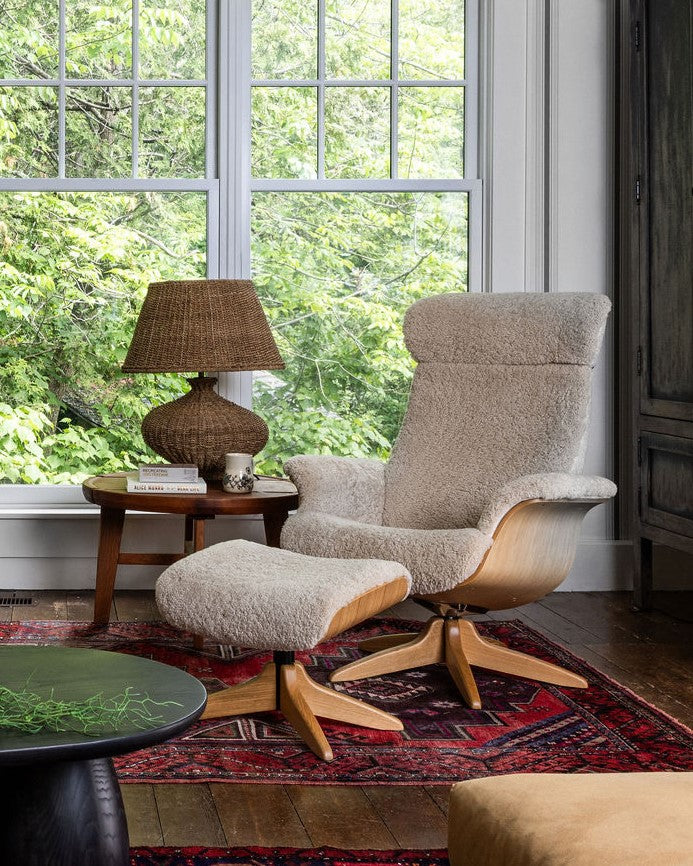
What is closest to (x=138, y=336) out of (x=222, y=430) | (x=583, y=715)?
(x=222, y=430)

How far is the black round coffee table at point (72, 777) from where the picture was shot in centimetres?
139

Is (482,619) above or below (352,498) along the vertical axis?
below

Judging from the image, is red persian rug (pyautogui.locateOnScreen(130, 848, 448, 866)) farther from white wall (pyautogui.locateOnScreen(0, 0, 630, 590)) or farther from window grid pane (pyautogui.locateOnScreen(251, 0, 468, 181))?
window grid pane (pyautogui.locateOnScreen(251, 0, 468, 181))

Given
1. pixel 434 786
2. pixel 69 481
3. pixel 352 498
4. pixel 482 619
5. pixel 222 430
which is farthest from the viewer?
pixel 69 481

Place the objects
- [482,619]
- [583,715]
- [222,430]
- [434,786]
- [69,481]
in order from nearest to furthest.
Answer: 1. [434,786]
2. [583,715]
3. [222,430]
4. [482,619]
5. [69,481]

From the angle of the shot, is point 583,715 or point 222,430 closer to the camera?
point 583,715

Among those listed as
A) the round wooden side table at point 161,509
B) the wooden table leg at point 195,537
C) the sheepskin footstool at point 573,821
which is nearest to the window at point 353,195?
the wooden table leg at point 195,537

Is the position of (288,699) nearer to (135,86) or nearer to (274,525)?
(274,525)

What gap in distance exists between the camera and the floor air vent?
153 inches

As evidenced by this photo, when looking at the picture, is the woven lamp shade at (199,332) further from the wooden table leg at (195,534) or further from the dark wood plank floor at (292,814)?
the dark wood plank floor at (292,814)

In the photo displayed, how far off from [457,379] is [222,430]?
0.78 metres

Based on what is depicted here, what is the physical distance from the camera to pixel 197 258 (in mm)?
4266

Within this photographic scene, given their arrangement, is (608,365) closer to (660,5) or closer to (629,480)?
(629,480)

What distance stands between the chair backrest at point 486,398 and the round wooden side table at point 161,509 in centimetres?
38
